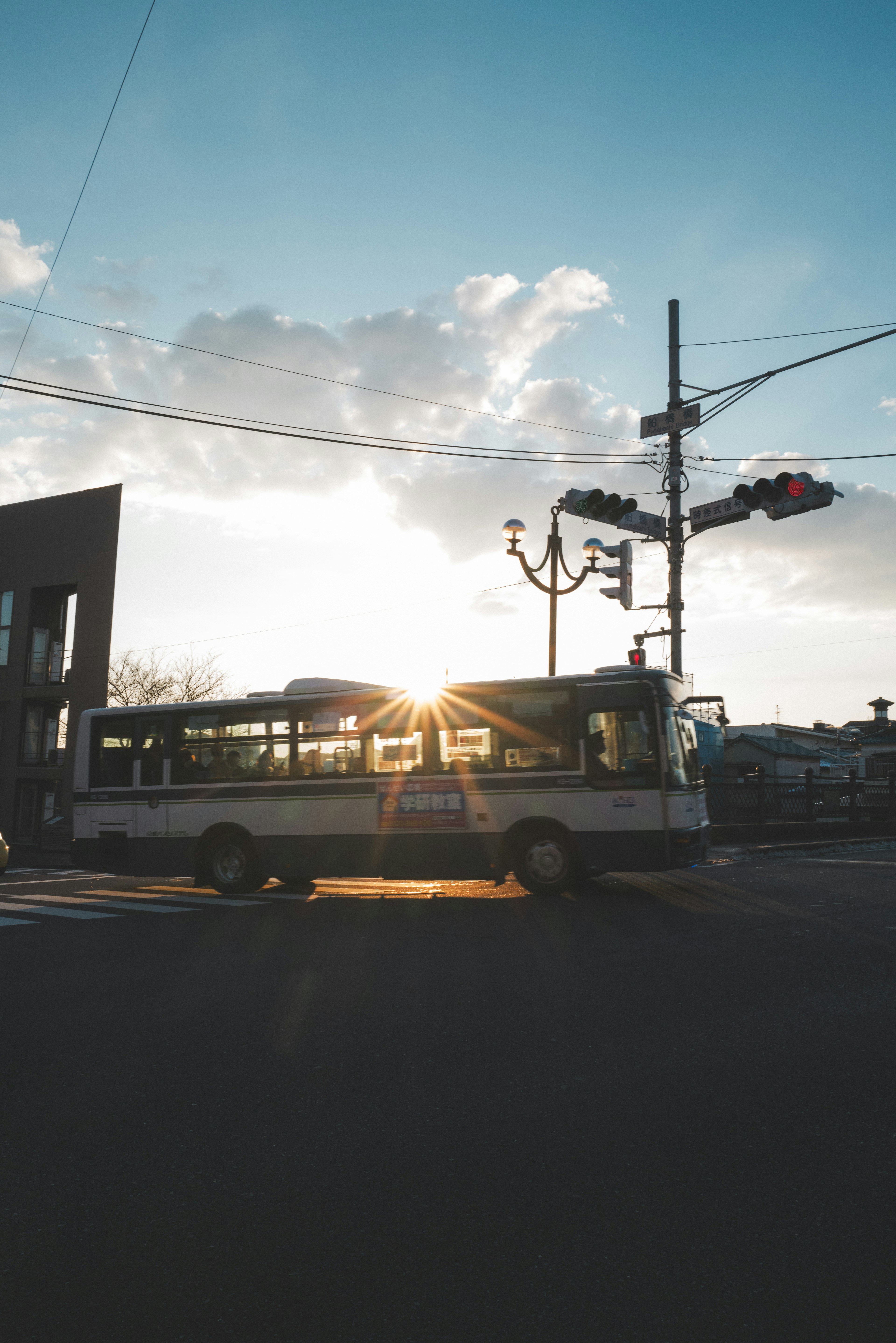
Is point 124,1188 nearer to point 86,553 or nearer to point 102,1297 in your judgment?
point 102,1297

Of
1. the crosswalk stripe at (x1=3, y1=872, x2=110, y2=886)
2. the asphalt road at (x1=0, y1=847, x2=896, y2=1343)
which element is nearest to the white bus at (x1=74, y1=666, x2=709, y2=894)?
the crosswalk stripe at (x1=3, y1=872, x2=110, y2=886)

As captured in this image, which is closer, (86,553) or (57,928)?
(57,928)

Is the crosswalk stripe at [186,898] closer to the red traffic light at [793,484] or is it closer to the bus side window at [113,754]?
the bus side window at [113,754]

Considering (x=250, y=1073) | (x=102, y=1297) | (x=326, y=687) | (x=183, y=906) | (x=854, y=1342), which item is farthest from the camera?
(x=326, y=687)

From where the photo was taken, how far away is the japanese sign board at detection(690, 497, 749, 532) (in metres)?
16.8

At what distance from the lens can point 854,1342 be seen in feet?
8.16

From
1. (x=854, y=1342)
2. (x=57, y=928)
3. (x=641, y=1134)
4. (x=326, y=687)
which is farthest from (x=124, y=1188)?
(x=326, y=687)

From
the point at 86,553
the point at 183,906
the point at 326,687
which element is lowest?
the point at 183,906

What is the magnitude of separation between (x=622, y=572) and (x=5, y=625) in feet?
85.9

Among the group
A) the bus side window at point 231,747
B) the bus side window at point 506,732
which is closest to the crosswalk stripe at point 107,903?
the bus side window at point 231,747

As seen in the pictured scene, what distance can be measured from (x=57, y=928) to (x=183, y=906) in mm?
2230

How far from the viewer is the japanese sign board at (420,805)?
12.6 meters

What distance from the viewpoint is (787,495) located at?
14.2m

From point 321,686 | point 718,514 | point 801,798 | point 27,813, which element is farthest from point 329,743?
point 27,813
